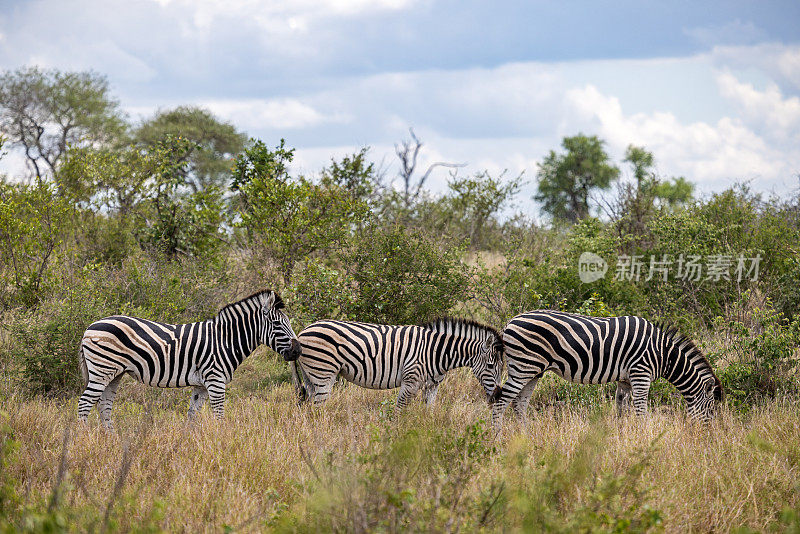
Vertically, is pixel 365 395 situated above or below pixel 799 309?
below

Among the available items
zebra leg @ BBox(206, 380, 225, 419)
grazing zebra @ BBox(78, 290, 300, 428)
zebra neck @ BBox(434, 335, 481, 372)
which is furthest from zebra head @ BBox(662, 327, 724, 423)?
zebra leg @ BBox(206, 380, 225, 419)

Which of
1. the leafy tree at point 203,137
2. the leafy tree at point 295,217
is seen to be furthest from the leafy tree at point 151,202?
the leafy tree at point 203,137

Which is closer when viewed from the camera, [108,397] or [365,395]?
[108,397]

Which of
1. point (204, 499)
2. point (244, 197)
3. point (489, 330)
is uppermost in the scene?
point (244, 197)

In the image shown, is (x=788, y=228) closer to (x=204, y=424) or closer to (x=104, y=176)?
(x=204, y=424)

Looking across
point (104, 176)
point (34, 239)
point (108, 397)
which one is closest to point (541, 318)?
point (108, 397)

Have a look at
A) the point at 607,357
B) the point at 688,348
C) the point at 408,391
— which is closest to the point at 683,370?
the point at 688,348

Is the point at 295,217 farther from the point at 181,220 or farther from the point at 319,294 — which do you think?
the point at 181,220

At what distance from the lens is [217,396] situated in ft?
23.8

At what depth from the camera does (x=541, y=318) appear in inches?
294

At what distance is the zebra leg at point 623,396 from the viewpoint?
7.68 meters

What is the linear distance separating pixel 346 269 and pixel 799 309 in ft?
24.5

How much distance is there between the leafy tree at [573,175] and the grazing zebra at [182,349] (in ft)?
107

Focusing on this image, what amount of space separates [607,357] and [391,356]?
2.29m
